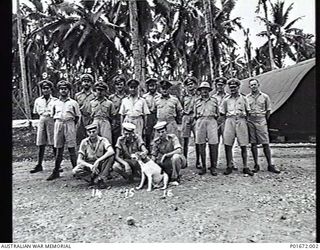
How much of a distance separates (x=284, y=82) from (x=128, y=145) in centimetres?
310

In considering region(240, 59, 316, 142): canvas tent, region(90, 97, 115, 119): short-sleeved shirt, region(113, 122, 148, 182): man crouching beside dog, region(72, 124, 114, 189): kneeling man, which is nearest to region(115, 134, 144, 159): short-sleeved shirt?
region(113, 122, 148, 182): man crouching beside dog

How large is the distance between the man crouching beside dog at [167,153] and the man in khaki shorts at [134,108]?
0.33 m

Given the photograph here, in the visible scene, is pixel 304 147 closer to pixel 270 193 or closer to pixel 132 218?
pixel 270 193

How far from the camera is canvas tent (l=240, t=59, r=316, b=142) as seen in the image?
15.8 ft

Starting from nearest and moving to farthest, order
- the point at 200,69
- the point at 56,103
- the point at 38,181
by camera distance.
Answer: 1. the point at 38,181
2. the point at 56,103
3. the point at 200,69

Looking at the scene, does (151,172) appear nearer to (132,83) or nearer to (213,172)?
(213,172)

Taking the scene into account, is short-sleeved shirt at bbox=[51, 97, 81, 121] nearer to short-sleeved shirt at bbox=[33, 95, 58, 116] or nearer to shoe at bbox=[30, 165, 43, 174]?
short-sleeved shirt at bbox=[33, 95, 58, 116]

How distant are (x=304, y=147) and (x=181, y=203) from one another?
1969 millimetres

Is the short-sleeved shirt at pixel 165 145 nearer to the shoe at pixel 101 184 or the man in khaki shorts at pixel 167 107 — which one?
the man in khaki shorts at pixel 167 107

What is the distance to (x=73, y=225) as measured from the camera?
247cm

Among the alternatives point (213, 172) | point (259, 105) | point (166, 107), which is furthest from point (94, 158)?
point (259, 105)

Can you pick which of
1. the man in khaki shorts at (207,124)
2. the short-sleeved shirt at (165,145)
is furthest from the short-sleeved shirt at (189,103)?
the short-sleeved shirt at (165,145)

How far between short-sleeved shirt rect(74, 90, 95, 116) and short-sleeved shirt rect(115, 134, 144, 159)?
0.63 meters
